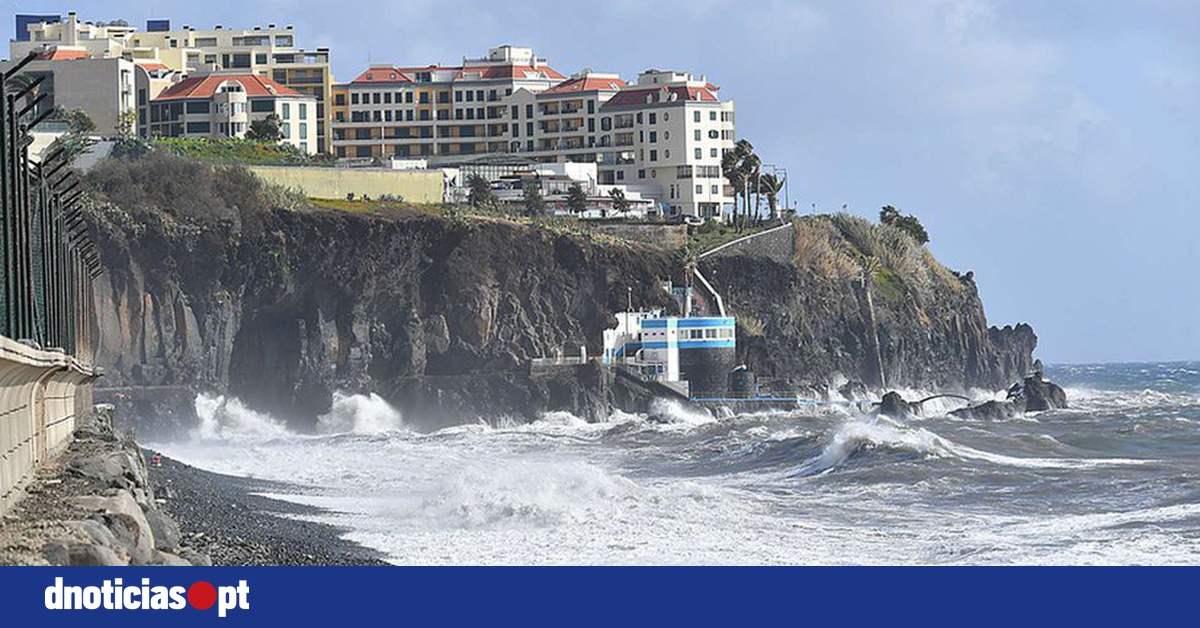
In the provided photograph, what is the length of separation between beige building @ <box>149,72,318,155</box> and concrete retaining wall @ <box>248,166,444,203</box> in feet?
58.3

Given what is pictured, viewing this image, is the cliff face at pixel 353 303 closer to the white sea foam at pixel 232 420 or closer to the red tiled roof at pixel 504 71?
the white sea foam at pixel 232 420

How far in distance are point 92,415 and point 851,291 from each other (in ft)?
175

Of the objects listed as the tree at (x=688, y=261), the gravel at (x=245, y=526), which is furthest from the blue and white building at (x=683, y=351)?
the gravel at (x=245, y=526)

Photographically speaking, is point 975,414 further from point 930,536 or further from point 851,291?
point 930,536

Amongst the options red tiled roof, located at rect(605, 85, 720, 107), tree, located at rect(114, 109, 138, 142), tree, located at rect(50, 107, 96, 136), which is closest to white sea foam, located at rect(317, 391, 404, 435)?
tree, located at rect(50, 107, 96, 136)

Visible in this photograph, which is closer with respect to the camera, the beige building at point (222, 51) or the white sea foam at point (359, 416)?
the white sea foam at point (359, 416)

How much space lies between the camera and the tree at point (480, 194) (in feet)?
323

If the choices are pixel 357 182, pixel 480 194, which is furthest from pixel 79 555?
pixel 480 194

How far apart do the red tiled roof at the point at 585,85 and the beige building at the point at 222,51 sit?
599 inches

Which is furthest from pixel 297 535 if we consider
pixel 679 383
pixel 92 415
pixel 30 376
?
pixel 679 383

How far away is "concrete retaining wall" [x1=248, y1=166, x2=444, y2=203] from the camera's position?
9288 cm

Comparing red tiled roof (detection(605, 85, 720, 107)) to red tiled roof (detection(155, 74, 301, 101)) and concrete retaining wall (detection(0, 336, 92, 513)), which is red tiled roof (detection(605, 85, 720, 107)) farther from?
concrete retaining wall (detection(0, 336, 92, 513))

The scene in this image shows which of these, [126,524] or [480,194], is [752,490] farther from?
[480,194]

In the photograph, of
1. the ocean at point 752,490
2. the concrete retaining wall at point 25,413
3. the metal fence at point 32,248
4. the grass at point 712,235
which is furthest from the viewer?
the grass at point 712,235
